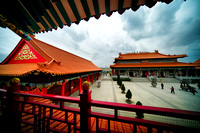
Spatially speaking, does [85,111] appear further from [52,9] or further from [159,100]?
[159,100]

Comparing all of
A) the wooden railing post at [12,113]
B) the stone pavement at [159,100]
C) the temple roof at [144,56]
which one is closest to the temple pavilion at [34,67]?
the wooden railing post at [12,113]

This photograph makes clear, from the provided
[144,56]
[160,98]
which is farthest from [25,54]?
[144,56]

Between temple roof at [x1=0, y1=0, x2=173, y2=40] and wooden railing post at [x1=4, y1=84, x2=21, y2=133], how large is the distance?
5.20ft

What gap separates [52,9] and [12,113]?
2911 millimetres

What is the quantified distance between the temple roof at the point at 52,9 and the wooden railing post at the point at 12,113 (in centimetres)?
159

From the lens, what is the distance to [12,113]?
72.5 inches

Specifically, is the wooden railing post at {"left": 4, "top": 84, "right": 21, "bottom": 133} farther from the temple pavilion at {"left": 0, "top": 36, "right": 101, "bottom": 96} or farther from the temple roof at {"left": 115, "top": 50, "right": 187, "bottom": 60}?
the temple roof at {"left": 115, "top": 50, "right": 187, "bottom": 60}

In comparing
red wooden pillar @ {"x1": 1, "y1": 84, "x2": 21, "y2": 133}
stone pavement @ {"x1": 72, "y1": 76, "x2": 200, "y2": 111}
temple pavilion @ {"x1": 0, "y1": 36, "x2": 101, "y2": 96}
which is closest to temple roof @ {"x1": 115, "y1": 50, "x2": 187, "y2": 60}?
stone pavement @ {"x1": 72, "y1": 76, "x2": 200, "y2": 111}

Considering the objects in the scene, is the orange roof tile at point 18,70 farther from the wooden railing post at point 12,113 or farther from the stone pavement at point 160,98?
the stone pavement at point 160,98

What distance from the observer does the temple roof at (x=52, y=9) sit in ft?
4.50

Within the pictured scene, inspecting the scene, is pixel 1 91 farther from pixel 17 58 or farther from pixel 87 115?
pixel 17 58

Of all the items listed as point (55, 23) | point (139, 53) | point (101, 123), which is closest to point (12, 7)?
point (55, 23)

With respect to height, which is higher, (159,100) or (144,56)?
(144,56)

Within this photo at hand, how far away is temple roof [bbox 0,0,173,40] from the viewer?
137 cm
